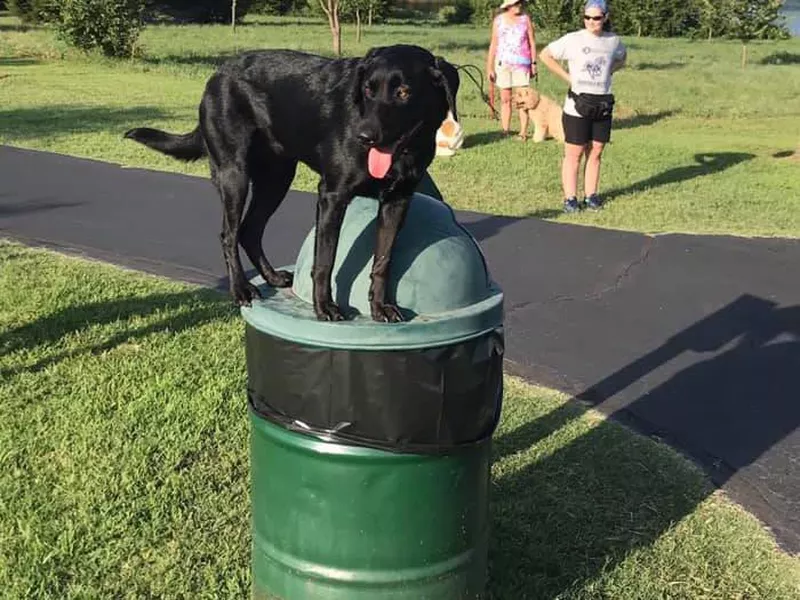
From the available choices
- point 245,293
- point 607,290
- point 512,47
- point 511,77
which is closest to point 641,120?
point 511,77

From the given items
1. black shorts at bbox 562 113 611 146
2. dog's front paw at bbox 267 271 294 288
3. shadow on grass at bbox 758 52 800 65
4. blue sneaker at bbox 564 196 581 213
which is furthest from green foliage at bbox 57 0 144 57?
dog's front paw at bbox 267 271 294 288

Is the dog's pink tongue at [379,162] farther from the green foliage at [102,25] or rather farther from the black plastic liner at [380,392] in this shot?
the green foliage at [102,25]

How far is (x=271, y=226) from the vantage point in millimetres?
8172

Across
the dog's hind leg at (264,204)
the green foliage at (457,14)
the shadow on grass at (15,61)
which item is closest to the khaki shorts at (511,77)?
the dog's hind leg at (264,204)

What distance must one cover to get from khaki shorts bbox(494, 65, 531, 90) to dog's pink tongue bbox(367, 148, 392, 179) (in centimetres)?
989

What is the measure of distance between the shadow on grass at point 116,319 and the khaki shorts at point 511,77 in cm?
682

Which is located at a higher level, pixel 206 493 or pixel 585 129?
pixel 585 129

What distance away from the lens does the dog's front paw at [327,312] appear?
8.75 feet

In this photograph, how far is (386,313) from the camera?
2.66 metres

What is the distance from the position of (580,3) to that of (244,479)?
122 ft

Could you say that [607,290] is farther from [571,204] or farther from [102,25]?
[102,25]

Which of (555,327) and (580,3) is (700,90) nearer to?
(555,327)

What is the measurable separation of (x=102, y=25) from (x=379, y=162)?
21.6m

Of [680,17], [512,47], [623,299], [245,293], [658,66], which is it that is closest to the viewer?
[245,293]
